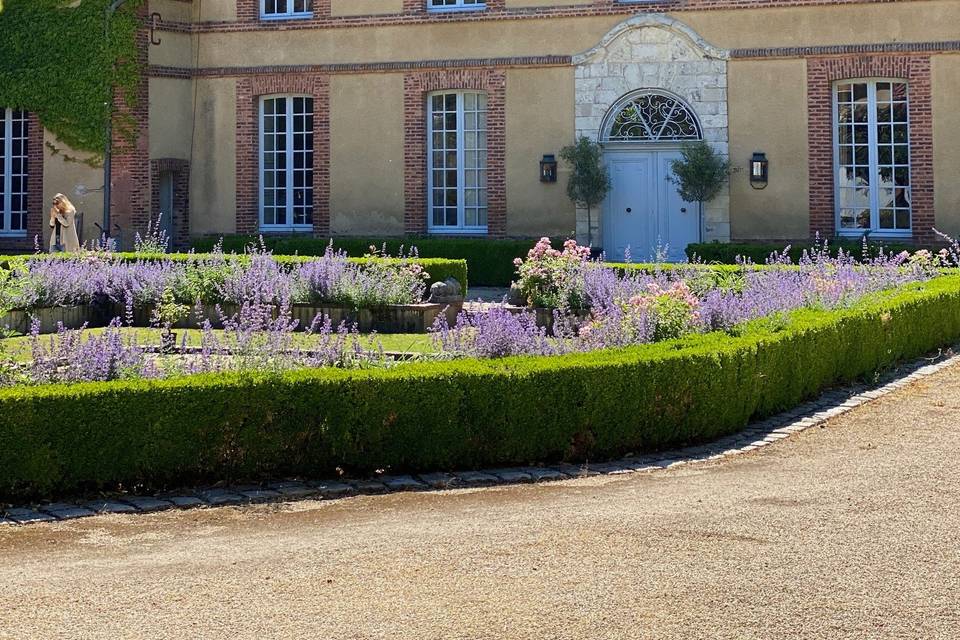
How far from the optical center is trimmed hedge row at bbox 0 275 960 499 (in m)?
6.32

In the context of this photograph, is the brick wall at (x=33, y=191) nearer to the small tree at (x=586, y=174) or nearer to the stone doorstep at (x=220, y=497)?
the small tree at (x=586, y=174)

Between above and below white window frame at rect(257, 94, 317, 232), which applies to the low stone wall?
below

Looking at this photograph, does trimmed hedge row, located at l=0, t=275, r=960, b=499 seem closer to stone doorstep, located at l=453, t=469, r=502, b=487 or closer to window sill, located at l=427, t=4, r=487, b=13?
stone doorstep, located at l=453, t=469, r=502, b=487

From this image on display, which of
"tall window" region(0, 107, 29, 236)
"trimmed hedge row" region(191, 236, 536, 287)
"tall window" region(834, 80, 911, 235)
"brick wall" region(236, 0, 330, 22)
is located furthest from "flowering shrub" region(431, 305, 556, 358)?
"tall window" region(0, 107, 29, 236)

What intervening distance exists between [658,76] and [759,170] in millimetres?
2075

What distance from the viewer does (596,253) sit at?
18.4 meters

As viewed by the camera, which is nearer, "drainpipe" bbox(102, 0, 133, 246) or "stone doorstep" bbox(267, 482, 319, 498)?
"stone doorstep" bbox(267, 482, 319, 498)

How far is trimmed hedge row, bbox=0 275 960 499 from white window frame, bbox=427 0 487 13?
1229 cm

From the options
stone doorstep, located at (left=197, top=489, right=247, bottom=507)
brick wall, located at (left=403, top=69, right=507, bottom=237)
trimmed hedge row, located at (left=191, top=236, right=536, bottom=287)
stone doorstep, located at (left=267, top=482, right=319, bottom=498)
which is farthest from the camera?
brick wall, located at (left=403, top=69, right=507, bottom=237)

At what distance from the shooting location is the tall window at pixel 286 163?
20.1m

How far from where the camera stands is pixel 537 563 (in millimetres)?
4883

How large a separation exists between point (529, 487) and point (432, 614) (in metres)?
2.20

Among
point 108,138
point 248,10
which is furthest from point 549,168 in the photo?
point 108,138

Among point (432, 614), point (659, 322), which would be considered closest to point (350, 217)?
point (659, 322)
